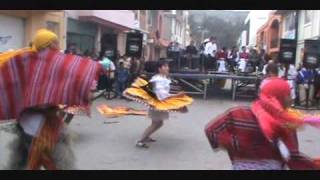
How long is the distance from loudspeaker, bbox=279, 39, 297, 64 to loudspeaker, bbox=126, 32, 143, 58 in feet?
16.7

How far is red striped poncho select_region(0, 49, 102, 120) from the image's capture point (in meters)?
4.93

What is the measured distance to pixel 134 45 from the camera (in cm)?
2167

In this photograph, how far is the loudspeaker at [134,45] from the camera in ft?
70.7

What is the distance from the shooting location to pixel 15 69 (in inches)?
196

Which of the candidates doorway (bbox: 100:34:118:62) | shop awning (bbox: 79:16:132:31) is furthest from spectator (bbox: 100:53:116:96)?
shop awning (bbox: 79:16:132:31)

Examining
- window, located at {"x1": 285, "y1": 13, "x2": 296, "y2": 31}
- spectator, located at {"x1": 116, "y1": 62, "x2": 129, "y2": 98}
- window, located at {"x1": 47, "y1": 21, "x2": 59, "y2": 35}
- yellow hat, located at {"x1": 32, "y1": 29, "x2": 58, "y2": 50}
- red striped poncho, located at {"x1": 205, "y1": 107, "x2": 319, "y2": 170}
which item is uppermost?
window, located at {"x1": 285, "y1": 13, "x2": 296, "y2": 31}

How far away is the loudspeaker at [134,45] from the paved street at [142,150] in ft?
24.6

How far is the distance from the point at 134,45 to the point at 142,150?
12.6m

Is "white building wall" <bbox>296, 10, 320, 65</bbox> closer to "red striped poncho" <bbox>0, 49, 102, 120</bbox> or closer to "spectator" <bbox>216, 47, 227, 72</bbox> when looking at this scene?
"spectator" <bbox>216, 47, 227, 72</bbox>

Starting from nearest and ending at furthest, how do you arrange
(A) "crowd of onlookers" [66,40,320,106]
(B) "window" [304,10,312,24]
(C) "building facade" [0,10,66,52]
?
(A) "crowd of onlookers" [66,40,320,106], (C) "building facade" [0,10,66,52], (B) "window" [304,10,312,24]

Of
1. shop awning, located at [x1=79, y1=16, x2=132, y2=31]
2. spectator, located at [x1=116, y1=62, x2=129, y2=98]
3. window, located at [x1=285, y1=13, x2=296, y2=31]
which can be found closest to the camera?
spectator, located at [x1=116, y1=62, x2=129, y2=98]

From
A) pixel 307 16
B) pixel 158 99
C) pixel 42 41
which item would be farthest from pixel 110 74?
pixel 42 41
